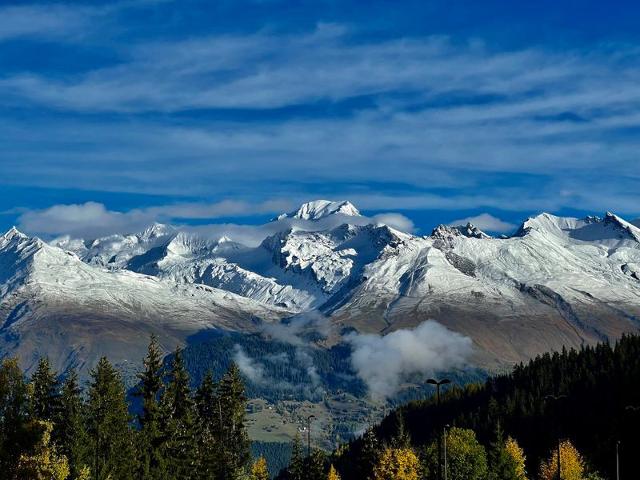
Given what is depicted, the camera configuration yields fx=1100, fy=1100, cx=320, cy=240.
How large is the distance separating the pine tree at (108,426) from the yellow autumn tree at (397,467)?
4556cm

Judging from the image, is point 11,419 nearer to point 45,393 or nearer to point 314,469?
point 45,393

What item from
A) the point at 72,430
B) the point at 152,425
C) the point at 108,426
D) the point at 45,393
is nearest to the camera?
the point at 72,430

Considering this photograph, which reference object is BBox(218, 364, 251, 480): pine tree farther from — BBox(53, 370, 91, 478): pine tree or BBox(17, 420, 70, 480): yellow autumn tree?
BBox(17, 420, 70, 480): yellow autumn tree

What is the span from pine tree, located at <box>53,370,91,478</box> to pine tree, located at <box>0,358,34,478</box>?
30.1 metres

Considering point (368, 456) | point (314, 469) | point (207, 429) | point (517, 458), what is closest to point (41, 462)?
point (207, 429)

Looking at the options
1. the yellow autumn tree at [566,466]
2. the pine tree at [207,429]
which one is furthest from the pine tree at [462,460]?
the pine tree at [207,429]

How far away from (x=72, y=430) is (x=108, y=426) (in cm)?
376

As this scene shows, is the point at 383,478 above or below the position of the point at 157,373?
below

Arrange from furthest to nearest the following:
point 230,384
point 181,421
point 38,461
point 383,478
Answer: point 383,478 → point 230,384 → point 181,421 → point 38,461

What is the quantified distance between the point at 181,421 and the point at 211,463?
775cm

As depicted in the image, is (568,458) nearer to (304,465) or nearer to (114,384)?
(304,465)

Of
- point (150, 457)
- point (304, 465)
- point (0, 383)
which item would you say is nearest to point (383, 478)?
point (304, 465)

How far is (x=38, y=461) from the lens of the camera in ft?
231

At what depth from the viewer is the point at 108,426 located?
11369cm
